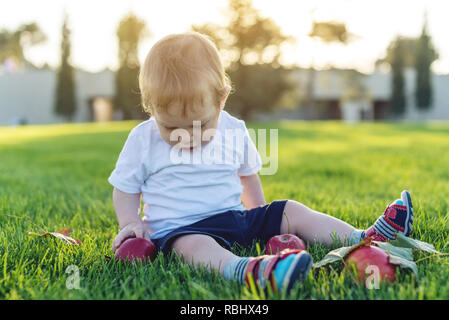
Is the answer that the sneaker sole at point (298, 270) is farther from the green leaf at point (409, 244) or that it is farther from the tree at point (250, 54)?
the tree at point (250, 54)

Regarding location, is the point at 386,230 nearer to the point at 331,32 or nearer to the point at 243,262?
the point at 243,262

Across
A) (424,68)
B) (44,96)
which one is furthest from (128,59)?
(424,68)

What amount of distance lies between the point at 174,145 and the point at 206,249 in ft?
1.56

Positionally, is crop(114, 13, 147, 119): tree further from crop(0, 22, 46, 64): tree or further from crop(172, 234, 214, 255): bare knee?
crop(172, 234, 214, 255): bare knee

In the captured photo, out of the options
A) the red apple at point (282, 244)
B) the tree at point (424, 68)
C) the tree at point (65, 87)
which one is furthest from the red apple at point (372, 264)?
the tree at point (424, 68)

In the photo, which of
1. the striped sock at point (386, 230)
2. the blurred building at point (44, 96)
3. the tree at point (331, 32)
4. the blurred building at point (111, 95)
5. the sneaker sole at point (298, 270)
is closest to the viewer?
the sneaker sole at point (298, 270)

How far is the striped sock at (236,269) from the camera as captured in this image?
4.35ft

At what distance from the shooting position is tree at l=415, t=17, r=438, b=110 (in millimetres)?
27625

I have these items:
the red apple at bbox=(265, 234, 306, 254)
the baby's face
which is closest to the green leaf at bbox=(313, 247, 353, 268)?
the red apple at bbox=(265, 234, 306, 254)

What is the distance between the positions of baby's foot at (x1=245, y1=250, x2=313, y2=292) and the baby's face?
61 centimetres

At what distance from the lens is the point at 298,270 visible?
4.01ft

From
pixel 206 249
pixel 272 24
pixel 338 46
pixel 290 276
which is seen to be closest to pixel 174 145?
pixel 206 249

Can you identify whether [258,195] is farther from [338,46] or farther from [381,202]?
[338,46]

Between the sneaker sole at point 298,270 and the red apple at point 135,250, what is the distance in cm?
56
